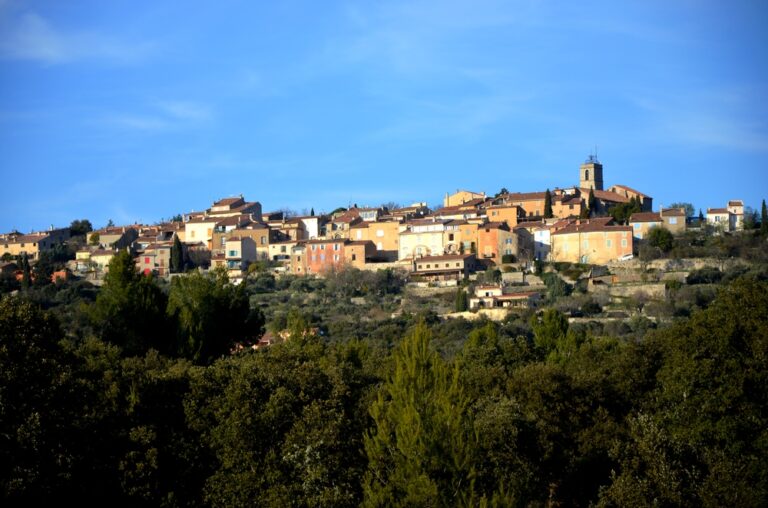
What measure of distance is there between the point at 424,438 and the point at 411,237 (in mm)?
52418

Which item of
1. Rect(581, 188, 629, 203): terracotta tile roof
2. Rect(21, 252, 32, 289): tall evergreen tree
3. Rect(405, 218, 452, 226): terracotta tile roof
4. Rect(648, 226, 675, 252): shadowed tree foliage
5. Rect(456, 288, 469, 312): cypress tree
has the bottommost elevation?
Rect(456, 288, 469, 312): cypress tree

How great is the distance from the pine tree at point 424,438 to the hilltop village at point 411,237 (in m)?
45.2

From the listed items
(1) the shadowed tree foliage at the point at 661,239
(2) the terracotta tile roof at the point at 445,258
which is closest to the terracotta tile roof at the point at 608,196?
(1) the shadowed tree foliage at the point at 661,239

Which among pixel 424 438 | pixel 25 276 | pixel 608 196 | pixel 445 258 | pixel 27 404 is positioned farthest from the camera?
pixel 608 196

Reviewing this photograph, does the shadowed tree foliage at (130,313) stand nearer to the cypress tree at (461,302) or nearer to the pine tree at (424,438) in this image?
the pine tree at (424,438)

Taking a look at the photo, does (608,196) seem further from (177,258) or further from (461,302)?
(177,258)

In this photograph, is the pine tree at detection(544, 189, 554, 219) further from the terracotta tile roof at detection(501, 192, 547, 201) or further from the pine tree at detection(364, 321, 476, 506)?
the pine tree at detection(364, 321, 476, 506)

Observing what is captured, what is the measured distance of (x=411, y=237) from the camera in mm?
69875

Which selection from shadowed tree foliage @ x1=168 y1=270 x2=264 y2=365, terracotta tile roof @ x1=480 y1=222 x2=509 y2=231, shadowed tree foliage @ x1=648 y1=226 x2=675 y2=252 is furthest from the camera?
terracotta tile roof @ x1=480 y1=222 x2=509 y2=231

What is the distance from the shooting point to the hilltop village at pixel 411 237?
218 feet

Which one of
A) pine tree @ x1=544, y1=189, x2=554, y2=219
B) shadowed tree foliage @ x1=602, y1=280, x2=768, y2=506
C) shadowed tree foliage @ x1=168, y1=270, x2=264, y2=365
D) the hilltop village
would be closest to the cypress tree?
the hilltop village

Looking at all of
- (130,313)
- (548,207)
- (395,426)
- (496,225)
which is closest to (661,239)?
(496,225)

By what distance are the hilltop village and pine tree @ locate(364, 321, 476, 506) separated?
4520 centimetres

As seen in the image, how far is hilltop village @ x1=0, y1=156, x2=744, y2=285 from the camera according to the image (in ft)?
218
